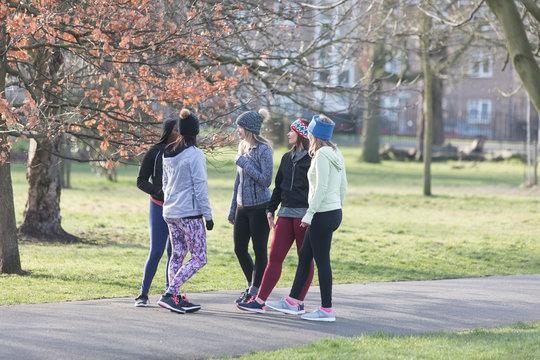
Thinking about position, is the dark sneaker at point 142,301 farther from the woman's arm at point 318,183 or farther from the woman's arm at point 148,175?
the woman's arm at point 318,183

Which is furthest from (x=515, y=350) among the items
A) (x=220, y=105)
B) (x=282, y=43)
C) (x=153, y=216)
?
(x=282, y=43)

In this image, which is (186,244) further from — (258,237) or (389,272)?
(389,272)

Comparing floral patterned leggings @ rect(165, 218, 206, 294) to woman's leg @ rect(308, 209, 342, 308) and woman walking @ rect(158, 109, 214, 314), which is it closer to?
woman walking @ rect(158, 109, 214, 314)

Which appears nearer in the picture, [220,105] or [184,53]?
[184,53]

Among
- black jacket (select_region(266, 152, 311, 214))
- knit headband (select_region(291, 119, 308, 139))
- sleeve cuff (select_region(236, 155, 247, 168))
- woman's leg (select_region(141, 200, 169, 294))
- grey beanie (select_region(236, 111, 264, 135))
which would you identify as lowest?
woman's leg (select_region(141, 200, 169, 294))

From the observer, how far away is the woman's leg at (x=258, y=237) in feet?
23.9

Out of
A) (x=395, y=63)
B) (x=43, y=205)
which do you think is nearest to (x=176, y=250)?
(x=43, y=205)

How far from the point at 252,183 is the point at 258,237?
495 millimetres

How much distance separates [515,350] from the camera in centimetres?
593

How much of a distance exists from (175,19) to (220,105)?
57.1 inches

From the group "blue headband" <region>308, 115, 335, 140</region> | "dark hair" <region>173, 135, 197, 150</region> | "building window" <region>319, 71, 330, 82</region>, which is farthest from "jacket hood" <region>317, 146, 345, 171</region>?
"building window" <region>319, 71, 330, 82</region>

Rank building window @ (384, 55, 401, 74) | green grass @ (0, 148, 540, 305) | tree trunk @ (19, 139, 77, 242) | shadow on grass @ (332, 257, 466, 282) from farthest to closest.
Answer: building window @ (384, 55, 401, 74)
tree trunk @ (19, 139, 77, 242)
shadow on grass @ (332, 257, 466, 282)
green grass @ (0, 148, 540, 305)

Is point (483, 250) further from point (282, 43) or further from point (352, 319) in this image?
point (352, 319)

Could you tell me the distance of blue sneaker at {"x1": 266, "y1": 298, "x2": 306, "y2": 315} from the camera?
23.5 ft
